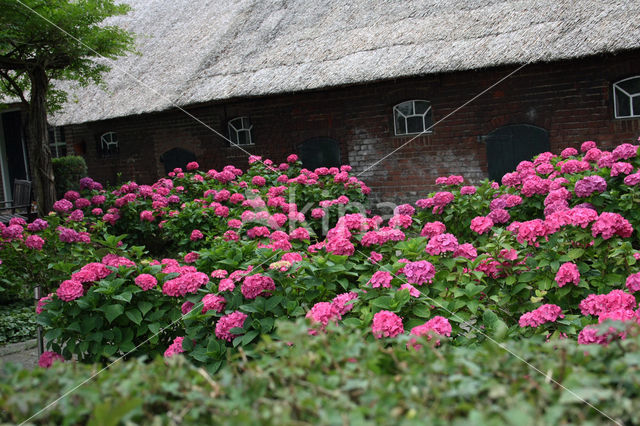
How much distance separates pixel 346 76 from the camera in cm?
993

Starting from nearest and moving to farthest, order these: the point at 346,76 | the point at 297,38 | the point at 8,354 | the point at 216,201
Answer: the point at 8,354 < the point at 216,201 < the point at 346,76 < the point at 297,38

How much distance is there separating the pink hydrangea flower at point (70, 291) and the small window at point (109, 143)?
12551mm

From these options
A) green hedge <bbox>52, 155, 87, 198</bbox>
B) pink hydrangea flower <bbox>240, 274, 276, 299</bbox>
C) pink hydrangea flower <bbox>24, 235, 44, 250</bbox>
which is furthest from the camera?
green hedge <bbox>52, 155, 87, 198</bbox>

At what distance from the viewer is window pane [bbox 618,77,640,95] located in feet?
27.5

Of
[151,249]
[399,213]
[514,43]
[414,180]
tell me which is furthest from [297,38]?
[399,213]

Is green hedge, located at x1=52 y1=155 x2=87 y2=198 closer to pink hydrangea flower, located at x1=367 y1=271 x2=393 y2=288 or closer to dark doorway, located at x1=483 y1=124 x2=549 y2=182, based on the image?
dark doorway, located at x1=483 y1=124 x2=549 y2=182

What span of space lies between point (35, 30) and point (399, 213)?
5.69 meters

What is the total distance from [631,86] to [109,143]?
11988 millimetres

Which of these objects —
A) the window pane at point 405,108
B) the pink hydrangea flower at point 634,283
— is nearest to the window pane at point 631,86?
the window pane at point 405,108

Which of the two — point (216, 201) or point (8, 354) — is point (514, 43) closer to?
point (216, 201)

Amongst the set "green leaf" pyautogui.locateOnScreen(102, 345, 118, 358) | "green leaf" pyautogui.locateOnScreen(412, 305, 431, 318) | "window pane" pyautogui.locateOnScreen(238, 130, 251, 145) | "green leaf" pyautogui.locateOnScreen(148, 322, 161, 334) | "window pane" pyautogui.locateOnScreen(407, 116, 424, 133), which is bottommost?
"green leaf" pyautogui.locateOnScreen(102, 345, 118, 358)

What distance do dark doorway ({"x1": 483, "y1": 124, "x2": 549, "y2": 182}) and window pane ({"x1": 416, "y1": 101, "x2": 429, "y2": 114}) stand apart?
1217 millimetres

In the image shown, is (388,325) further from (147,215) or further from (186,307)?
(147,215)

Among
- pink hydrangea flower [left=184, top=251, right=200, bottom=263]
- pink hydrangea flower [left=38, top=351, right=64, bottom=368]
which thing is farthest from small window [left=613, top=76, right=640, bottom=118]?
pink hydrangea flower [left=38, top=351, right=64, bottom=368]
